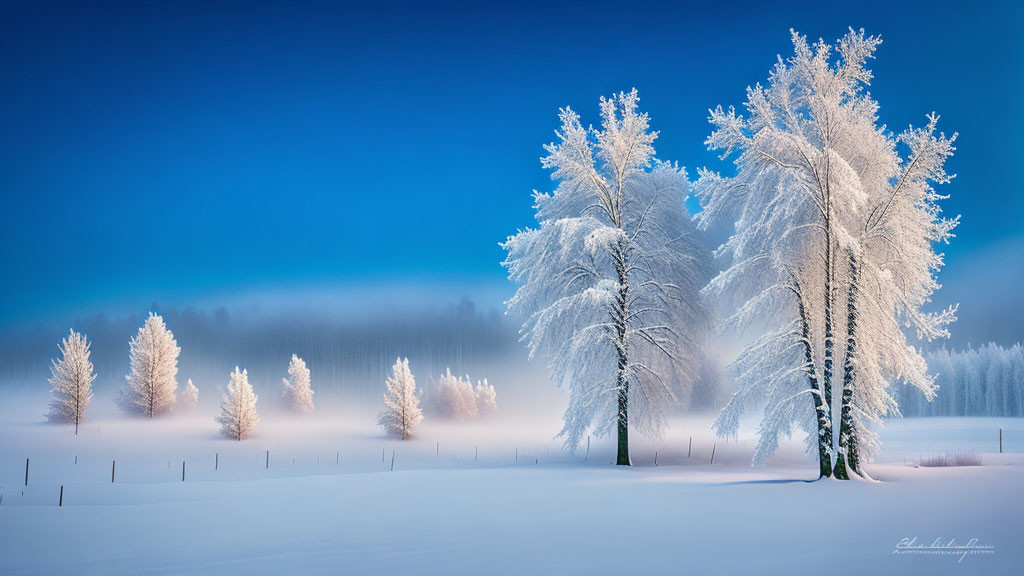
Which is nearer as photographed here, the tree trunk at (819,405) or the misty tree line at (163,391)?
the tree trunk at (819,405)

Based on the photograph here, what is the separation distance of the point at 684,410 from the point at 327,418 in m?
57.3

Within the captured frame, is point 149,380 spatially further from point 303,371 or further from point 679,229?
point 679,229

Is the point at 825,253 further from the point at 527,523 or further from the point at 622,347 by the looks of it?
the point at 527,523

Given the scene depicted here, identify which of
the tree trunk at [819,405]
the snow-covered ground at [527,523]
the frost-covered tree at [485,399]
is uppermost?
the tree trunk at [819,405]

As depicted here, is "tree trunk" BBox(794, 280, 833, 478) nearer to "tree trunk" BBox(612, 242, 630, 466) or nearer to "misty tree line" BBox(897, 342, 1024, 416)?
"tree trunk" BBox(612, 242, 630, 466)

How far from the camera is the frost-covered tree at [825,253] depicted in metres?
15.2

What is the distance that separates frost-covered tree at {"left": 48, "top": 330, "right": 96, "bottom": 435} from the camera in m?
46.7

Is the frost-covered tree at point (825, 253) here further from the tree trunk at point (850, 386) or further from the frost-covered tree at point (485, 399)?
the frost-covered tree at point (485, 399)

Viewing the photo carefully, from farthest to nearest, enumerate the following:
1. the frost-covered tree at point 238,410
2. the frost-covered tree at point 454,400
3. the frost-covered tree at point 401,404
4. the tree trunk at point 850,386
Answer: the frost-covered tree at point 454,400, the frost-covered tree at point 401,404, the frost-covered tree at point 238,410, the tree trunk at point 850,386

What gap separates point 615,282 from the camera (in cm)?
2031

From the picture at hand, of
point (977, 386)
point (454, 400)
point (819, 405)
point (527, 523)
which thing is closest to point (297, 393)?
point (454, 400)

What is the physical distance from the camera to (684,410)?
22.8m

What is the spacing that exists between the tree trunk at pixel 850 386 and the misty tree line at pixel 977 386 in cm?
7295

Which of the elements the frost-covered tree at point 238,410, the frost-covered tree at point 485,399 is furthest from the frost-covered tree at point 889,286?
the frost-covered tree at point 485,399
